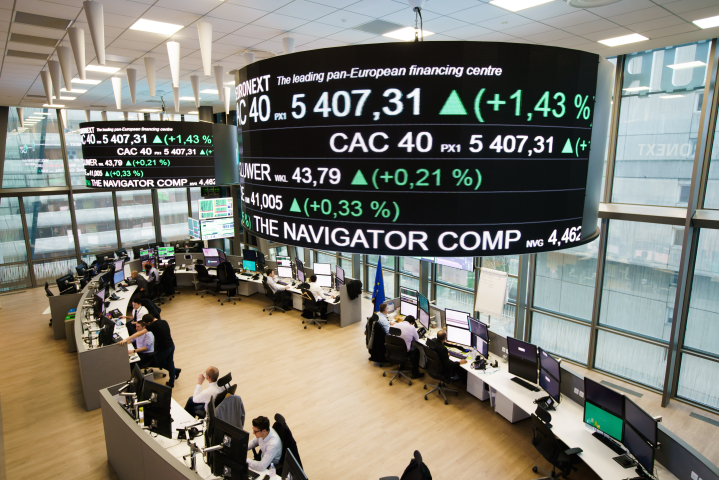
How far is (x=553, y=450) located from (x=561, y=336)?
12.5ft

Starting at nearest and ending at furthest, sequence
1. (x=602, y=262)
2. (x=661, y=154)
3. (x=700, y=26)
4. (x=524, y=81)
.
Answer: (x=524, y=81)
(x=700, y=26)
(x=661, y=154)
(x=602, y=262)

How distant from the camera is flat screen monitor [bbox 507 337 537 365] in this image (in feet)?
18.0

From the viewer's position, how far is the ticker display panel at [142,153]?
5.77 m

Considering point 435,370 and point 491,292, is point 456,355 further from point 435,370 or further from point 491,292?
point 491,292

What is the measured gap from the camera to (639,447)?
12.8 feet

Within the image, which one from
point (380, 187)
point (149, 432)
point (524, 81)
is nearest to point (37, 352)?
point (149, 432)

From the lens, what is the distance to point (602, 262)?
713 centimetres

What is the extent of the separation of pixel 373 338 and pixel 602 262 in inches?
165

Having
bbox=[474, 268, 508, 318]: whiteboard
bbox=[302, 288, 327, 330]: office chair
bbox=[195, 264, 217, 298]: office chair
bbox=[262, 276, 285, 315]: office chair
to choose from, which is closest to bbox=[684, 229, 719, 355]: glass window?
bbox=[474, 268, 508, 318]: whiteboard

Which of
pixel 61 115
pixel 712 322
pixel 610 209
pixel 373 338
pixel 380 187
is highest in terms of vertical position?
pixel 61 115

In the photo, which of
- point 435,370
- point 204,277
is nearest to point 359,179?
point 435,370

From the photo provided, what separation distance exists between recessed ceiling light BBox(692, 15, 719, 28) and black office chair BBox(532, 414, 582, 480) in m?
4.99

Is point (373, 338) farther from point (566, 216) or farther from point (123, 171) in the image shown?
point (566, 216)

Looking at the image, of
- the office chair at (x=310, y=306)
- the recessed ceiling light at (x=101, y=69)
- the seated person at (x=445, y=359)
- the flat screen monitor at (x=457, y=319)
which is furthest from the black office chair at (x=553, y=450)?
the recessed ceiling light at (x=101, y=69)
